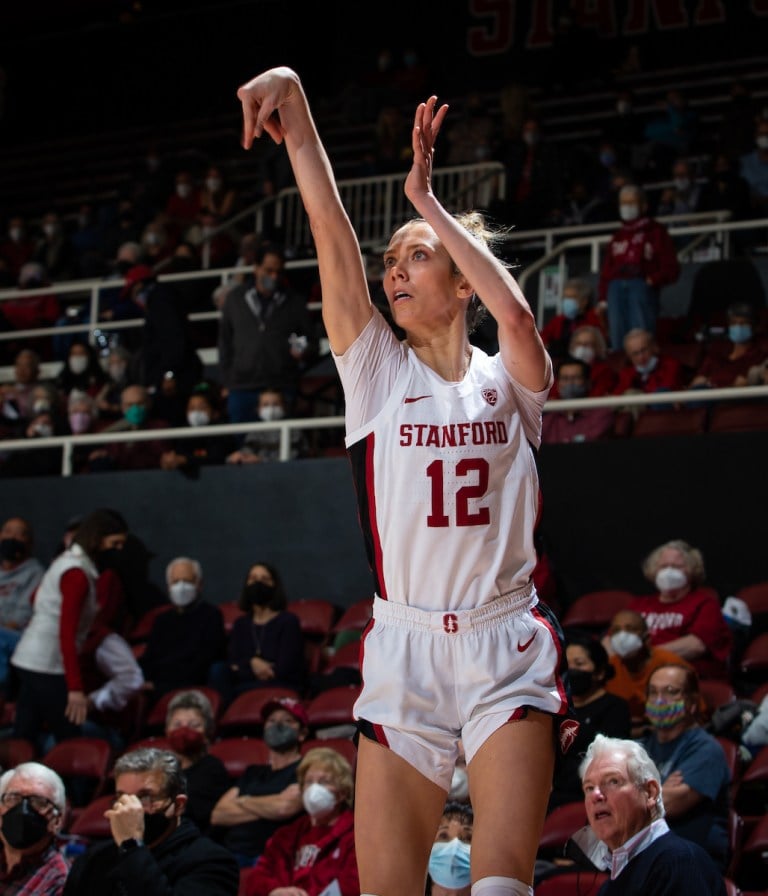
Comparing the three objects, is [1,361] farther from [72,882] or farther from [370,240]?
[72,882]

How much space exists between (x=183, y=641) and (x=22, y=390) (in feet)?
12.7

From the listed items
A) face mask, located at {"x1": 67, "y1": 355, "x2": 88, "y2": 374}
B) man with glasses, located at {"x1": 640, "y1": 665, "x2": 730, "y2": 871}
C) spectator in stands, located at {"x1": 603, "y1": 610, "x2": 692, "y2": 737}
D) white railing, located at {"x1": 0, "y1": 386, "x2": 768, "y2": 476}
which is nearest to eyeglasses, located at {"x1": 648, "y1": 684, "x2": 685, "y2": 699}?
man with glasses, located at {"x1": 640, "y1": 665, "x2": 730, "y2": 871}

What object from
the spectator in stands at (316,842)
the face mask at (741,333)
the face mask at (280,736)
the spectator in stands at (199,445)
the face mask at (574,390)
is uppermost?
the face mask at (741,333)

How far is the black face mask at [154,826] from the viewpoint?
525cm

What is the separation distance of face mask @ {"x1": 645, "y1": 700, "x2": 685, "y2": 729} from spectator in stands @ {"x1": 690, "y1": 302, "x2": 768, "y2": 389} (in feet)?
10.6

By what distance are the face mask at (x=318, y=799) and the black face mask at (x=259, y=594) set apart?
2.37 m

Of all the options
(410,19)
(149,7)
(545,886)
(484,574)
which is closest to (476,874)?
(484,574)

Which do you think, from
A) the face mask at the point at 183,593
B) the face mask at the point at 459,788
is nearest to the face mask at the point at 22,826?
the face mask at the point at 459,788

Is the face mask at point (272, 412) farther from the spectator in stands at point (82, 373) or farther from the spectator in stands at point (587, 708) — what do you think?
the spectator in stands at point (587, 708)

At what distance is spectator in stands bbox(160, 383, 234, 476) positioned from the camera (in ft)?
31.2

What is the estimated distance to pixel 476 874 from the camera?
9.32ft

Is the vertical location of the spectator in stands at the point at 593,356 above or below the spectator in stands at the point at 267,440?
above

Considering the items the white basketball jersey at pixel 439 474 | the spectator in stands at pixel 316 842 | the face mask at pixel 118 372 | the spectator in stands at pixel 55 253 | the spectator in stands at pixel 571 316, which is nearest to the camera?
the white basketball jersey at pixel 439 474

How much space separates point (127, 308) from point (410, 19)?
6.99 meters
